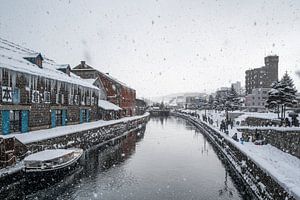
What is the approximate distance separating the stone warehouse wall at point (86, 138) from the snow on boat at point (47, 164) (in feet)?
6.46

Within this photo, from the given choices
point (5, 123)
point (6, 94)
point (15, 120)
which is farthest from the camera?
point (15, 120)

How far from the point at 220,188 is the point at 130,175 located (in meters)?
6.91

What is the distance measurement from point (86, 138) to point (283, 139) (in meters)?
21.1

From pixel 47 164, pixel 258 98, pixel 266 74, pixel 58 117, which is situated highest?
pixel 266 74

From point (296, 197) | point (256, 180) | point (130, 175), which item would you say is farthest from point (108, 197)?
point (296, 197)

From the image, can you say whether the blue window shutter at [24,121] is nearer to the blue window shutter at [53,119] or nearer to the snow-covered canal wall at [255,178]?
the blue window shutter at [53,119]

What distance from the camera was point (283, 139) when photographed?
1055 inches

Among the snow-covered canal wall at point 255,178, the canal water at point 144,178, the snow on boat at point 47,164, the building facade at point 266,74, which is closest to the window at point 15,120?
the canal water at point 144,178

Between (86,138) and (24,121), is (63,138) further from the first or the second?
(86,138)

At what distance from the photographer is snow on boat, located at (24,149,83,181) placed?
17.7 meters

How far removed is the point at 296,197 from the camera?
973 centimetres

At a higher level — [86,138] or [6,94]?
[6,94]

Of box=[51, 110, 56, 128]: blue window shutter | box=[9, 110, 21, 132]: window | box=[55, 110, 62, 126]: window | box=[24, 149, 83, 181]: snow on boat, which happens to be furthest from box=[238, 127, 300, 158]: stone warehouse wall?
box=[9, 110, 21, 132]: window

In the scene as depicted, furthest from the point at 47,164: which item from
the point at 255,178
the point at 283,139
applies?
the point at 283,139
